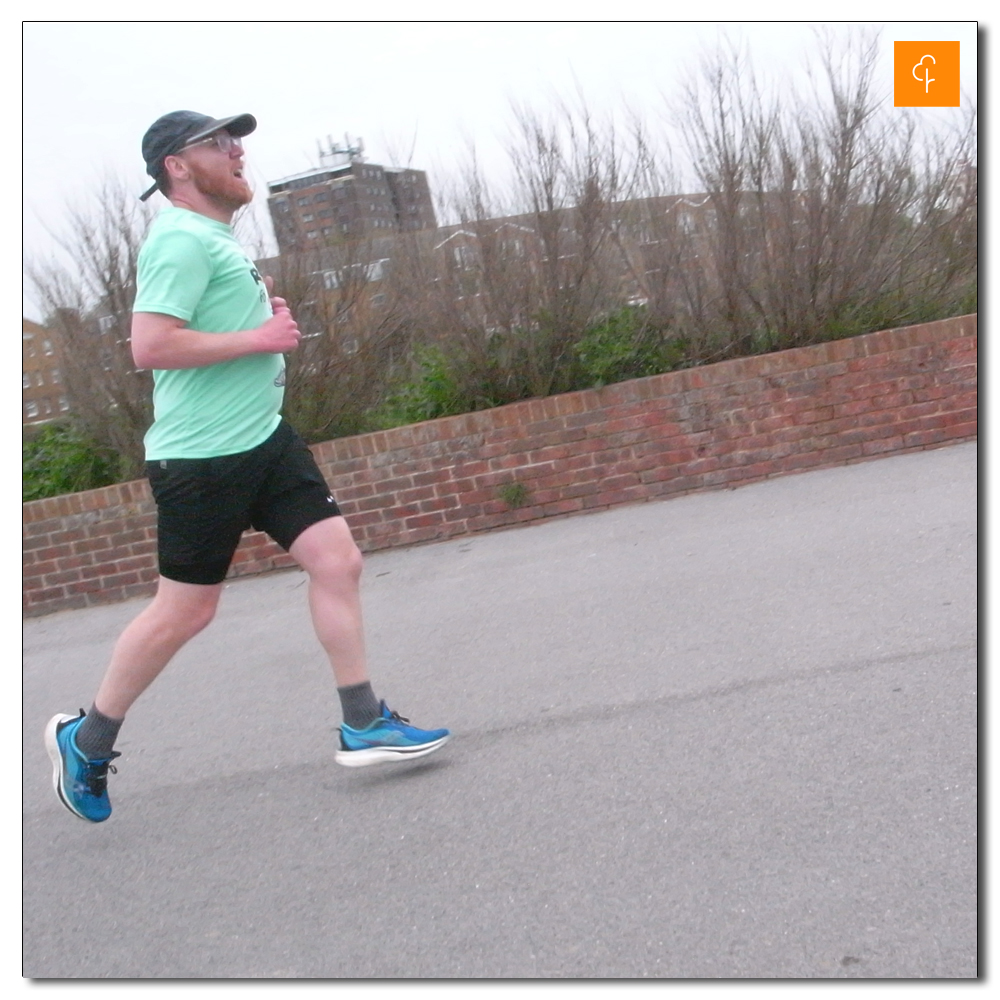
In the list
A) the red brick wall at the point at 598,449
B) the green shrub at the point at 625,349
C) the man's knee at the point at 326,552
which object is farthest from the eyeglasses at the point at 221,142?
the green shrub at the point at 625,349

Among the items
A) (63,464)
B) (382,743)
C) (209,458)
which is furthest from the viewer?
(63,464)

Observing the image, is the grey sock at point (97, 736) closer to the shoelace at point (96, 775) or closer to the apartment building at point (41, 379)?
the shoelace at point (96, 775)

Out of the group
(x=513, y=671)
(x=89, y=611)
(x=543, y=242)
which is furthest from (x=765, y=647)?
(x=89, y=611)

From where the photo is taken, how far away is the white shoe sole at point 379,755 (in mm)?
3705

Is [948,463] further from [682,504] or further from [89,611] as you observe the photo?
[89,611]

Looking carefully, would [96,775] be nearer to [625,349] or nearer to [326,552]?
[326,552]

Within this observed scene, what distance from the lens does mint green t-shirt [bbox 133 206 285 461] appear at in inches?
134

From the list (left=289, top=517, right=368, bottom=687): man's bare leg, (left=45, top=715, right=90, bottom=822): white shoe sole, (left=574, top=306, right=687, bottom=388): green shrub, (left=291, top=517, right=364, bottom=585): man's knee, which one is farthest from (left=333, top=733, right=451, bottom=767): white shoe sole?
(left=574, top=306, right=687, bottom=388): green shrub

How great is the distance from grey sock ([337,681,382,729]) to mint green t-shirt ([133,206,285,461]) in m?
0.78

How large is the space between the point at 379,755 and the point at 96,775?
2.66 ft

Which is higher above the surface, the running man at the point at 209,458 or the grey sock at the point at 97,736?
the running man at the point at 209,458

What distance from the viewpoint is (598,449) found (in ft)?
25.6

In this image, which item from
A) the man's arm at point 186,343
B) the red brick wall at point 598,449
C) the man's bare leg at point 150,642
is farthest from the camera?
the red brick wall at point 598,449

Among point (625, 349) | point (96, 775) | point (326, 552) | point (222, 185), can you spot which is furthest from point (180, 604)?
point (625, 349)
